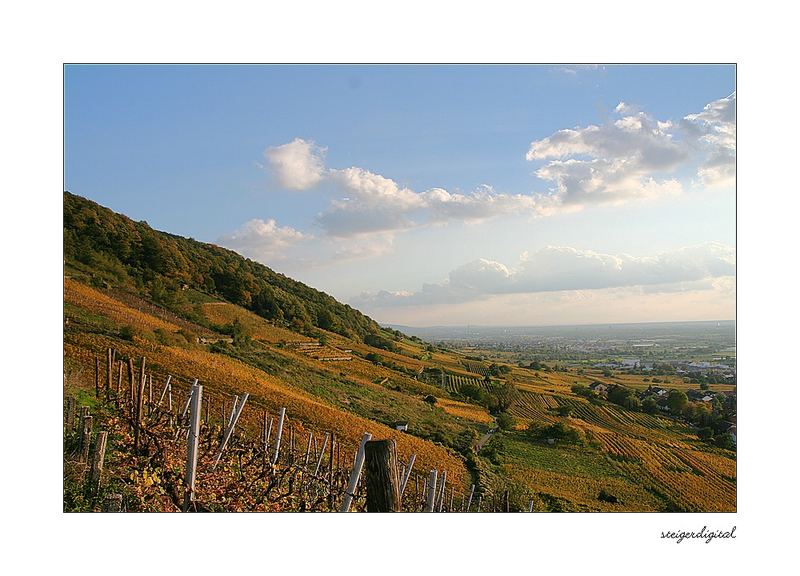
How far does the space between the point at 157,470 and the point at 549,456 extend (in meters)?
5.60

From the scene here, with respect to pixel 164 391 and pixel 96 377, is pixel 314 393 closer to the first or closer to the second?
pixel 164 391

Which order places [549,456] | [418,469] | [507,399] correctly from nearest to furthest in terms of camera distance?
[418,469] < [549,456] < [507,399]

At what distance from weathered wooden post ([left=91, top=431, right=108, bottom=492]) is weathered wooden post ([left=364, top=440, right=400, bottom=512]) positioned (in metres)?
2.65

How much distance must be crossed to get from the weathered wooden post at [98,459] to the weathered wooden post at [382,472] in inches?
104

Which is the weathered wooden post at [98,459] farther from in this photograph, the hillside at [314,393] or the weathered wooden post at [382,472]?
the weathered wooden post at [382,472]

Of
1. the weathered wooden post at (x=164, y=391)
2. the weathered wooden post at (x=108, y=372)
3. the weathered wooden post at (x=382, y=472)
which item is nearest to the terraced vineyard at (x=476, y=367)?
the weathered wooden post at (x=164, y=391)

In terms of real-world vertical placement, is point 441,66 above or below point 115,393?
above

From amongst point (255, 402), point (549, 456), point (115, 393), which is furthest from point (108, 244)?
point (549, 456)

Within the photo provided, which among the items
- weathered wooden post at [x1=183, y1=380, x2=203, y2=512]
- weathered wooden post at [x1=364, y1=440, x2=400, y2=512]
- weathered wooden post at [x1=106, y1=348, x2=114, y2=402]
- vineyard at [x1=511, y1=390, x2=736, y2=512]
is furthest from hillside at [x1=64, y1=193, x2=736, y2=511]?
weathered wooden post at [x1=364, y1=440, x2=400, y2=512]

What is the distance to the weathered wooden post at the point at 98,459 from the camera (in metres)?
5.03

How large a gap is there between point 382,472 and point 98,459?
10.1ft
